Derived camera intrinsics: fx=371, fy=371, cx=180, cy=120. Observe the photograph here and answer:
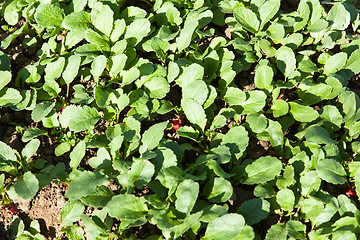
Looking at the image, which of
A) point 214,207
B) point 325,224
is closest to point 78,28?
point 214,207

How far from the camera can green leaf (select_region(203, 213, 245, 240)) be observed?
5.79 feet

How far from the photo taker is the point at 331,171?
209cm

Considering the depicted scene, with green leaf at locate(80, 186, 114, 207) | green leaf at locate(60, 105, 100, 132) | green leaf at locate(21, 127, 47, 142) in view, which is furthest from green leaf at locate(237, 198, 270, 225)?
green leaf at locate(21, 127, 47, 142)

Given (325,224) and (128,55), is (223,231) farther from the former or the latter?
(128,55)

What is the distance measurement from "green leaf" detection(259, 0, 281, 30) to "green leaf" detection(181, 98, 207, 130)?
0.92 metres

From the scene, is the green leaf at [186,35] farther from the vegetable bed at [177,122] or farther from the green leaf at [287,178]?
the green leaf at [287,178]

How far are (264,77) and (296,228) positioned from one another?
1020mm

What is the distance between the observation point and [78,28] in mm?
2721

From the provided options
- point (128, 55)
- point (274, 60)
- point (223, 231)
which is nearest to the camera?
point (223, 231)

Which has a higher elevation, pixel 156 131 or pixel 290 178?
pixel 156 131

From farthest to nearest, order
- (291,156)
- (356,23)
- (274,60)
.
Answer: (356,23), (274,60), (291,156)

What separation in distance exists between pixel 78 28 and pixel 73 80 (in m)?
0.38

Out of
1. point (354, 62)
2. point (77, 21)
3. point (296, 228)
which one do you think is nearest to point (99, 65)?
point (77, 21)

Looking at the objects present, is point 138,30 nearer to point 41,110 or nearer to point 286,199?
point 41,110
